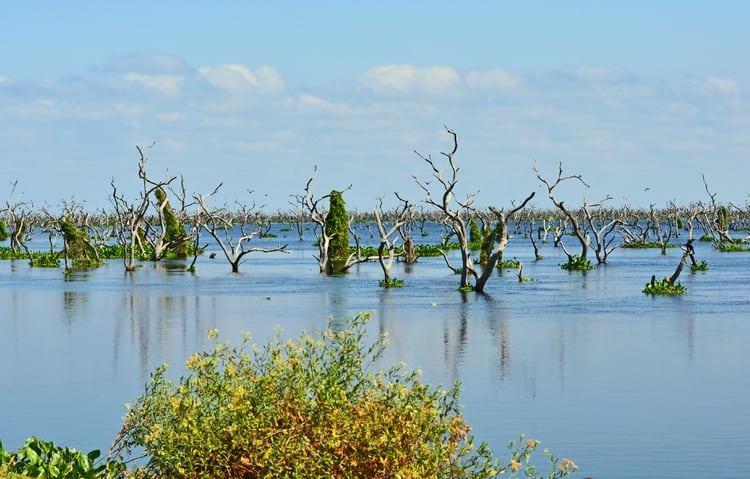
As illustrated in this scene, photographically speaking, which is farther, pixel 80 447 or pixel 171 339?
pixel 171 339

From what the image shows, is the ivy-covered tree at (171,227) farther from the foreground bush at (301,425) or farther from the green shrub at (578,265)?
the foreground bush at (301,425)

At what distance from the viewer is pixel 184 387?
1067cm

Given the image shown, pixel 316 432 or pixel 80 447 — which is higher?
pixel 316 432

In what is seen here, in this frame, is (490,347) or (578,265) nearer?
(490,347)

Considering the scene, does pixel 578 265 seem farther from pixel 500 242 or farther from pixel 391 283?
pixel 500 242

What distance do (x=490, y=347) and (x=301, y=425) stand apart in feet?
58.0

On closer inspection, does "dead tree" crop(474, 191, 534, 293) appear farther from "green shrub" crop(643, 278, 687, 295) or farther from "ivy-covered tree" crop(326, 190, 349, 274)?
"ivy-covered tree" crop(326, 190, 349, 274)

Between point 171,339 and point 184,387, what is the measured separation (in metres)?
18.2

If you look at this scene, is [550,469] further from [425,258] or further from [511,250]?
[511,250]

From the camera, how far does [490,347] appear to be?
27328 mm

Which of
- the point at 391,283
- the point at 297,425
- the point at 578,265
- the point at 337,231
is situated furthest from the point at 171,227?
the point at 297,425

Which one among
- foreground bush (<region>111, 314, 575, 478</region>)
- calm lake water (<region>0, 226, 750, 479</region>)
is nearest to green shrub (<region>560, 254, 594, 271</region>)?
calm lake water (<region>0, 226, 750, 479</region>)

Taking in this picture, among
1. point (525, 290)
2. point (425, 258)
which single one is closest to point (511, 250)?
point (425, 258)

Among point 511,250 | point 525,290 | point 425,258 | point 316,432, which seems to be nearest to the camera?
point 316,432
